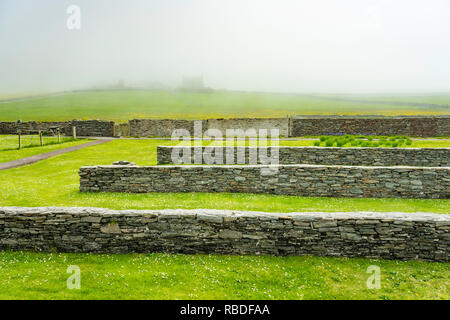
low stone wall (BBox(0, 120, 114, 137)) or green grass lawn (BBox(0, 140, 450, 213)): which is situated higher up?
low stone wall (BBox(0, 120, 114, 137))

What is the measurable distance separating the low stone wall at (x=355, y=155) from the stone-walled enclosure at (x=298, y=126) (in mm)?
17147

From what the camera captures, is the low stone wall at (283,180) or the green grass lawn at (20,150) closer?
the low stone wall at (283,180)

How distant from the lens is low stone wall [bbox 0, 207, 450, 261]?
22.2 feet

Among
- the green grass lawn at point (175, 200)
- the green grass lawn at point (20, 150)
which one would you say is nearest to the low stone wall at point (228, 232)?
the green grass lawn at point (175, 200)

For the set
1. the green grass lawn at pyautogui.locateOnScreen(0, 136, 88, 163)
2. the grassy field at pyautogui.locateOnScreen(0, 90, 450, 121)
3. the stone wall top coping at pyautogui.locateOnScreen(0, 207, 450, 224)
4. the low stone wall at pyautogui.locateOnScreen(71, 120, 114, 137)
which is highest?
the grassy field at pyautogui.locateOnScreen(0, 90, 450, 121)

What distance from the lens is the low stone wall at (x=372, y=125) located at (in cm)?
3244

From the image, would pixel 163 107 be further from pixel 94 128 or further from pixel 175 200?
pixel 175 200

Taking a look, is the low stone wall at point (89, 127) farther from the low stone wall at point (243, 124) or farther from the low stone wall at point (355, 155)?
the low stone wall at point (355, 155)

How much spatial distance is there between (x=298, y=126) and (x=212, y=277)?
103 ft

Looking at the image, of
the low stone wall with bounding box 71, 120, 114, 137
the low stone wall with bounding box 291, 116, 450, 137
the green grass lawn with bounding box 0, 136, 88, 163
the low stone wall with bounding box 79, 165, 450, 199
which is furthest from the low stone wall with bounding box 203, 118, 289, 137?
the low stone wall with bounding box 79, 165, 450, 199

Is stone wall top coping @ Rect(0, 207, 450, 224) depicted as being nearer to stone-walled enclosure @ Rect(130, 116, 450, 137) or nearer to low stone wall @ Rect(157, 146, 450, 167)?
low stone wall @ Rect(157, 146, 450, 167)

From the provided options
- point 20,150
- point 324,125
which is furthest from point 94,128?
point 324,125
